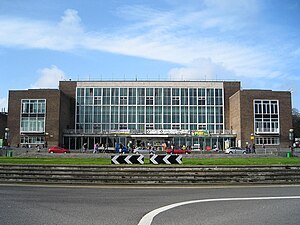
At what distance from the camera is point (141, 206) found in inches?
363

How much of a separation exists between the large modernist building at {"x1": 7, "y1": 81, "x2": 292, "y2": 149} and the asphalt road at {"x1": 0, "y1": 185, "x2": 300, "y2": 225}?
5724cm

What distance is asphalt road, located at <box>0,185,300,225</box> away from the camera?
7.52 meters

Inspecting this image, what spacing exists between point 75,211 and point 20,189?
16.5ft

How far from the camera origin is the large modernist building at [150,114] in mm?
68513

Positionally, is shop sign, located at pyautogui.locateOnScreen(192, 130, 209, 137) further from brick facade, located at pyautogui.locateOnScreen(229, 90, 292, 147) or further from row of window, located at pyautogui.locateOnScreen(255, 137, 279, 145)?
row of window, located at pyautogui.locateOnScreen(255, 137, 279, 145)

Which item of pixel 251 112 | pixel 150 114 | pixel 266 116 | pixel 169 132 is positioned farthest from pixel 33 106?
pixel 266 116

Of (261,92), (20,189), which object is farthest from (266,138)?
(20,189)

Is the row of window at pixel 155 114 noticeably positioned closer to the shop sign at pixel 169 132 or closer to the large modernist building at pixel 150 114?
the large modernist building at pixel 150 114

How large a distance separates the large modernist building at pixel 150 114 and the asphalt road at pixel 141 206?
188 feet

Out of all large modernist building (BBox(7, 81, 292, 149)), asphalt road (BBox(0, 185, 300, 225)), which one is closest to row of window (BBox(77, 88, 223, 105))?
large modernist building (BBox(7, 81, 292, 149))

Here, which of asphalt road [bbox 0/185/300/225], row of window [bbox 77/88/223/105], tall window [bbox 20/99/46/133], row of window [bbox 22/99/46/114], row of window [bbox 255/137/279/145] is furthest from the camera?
A: row of window [bbox 77/88/223/105]

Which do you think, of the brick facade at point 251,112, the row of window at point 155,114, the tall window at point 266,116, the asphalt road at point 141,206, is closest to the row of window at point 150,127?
the row of window at point 155,114

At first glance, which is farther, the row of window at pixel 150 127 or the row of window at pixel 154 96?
the row of window at pixel 154 96

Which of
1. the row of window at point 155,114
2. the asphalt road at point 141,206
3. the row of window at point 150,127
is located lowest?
the asphalt road at point 141,206
